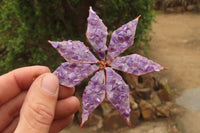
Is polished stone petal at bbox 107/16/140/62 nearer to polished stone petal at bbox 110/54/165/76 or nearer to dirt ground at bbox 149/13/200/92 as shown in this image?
polished stone petal at bbox 110/54/165/76

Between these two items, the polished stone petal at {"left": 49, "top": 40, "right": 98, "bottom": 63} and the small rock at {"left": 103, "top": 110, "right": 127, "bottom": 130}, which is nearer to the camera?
the polished stone petal at {"left": 49, "top": 40, "right": 98, "bottom": 63}

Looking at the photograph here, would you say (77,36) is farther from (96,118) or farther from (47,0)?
(96,118)

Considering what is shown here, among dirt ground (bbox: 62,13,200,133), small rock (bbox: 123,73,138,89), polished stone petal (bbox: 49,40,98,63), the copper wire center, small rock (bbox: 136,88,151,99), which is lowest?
dirt ground (bbox: 62,13,200,133)

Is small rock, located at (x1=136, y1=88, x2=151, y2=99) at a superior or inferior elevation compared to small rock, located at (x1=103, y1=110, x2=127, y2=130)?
superior

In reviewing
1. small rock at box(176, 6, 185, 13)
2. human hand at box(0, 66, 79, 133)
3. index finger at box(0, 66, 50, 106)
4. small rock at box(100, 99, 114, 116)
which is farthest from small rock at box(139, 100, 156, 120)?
small rock at box(176, 6, 185, 13)

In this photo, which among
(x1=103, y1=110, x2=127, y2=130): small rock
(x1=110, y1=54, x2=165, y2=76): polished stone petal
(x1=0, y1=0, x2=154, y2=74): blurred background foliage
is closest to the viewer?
(x1=110, y1=54, x2=165, y2=76): polished stone petal

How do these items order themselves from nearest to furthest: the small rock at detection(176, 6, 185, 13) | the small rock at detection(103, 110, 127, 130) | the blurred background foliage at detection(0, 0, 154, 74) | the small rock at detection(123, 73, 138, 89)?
the blurred background foliage at detection(0, 0, 154, 74) < the small rock at detection(103, 110, 127, 130) < the small rock at detection(123, 73, 138, 89) < the small rock at detection(176, 6, 185, 13)

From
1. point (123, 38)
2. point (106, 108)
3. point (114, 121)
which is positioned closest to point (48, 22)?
point (106, 108)
